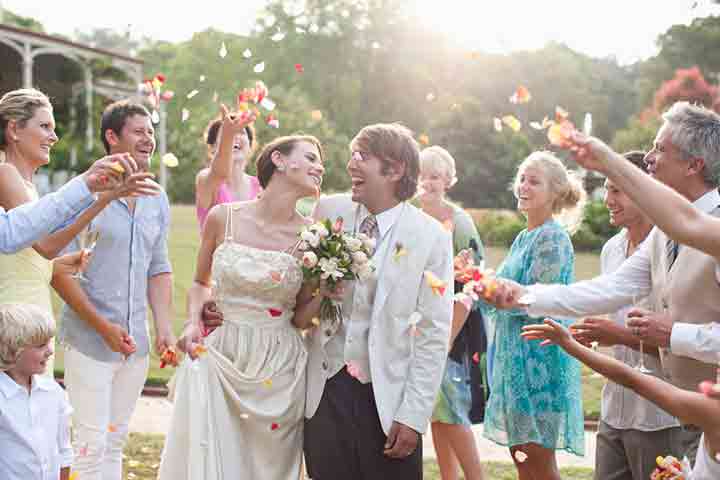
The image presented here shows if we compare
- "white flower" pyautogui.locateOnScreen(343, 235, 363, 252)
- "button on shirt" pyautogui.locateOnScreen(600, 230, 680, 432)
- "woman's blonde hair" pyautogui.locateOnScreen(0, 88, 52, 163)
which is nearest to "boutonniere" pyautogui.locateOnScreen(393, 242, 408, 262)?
"white flower" pyautogui.locateOnScreen(343, 235, 363, 252)

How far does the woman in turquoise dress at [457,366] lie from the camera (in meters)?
6.14

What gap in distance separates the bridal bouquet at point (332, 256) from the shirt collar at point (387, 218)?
0.35ft

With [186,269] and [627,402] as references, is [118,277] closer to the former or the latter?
[627,402]

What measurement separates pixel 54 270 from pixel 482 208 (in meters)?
30.0

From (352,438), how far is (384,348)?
0.43m

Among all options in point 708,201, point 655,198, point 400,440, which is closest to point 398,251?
point 400,440

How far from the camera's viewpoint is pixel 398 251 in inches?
170

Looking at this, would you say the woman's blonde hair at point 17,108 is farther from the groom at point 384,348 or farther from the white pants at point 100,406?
the groom at point 384,348

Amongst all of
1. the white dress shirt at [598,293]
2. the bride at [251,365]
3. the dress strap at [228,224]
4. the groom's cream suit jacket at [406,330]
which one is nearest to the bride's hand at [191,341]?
the bride at [251,365]

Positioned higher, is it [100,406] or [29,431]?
[29,431]

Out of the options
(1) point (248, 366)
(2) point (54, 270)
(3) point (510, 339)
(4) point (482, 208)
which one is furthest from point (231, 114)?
(4) point (482, 208)

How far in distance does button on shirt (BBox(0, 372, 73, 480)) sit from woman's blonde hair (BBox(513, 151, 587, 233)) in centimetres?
288

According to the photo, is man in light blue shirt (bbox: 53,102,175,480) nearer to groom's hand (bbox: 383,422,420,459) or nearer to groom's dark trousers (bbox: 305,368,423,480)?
groom's dark trousers (bbox: 305,368,423,480)

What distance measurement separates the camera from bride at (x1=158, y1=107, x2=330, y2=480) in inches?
175
